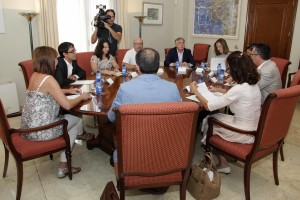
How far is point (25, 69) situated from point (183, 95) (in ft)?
5.72

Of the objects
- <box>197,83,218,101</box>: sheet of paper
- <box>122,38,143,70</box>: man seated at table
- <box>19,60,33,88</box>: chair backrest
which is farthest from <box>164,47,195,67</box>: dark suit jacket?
<box>19,60,33,88</box>: chair backrest

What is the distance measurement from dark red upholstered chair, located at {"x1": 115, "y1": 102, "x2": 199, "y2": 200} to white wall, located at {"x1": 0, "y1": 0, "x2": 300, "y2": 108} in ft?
10.7

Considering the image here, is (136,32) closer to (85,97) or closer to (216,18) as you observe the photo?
(216,18)

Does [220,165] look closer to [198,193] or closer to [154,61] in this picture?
[198,193]

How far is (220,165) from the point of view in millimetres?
2594

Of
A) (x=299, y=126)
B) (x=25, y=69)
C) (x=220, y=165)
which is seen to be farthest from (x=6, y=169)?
(x=299, y=126)

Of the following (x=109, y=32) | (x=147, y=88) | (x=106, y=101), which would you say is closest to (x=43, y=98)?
(x=106, y=101)

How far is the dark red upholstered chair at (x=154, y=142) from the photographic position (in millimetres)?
1482

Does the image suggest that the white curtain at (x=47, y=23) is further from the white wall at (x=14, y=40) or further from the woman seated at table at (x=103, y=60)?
the woman seated at table at (x=103, y=60)

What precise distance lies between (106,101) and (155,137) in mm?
→ 900

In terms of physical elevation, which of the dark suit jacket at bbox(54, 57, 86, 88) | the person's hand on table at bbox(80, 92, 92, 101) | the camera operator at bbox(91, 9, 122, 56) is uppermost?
the camera operator at bbox(91, 9, 122, 56)

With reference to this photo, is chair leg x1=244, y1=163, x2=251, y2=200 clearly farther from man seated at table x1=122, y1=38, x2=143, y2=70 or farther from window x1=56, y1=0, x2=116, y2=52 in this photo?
window x1=56, y1=0, x2=116, y2=52

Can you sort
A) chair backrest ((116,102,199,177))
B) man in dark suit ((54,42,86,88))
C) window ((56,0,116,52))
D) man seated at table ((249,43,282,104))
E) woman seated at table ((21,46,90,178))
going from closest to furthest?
chair backrest ((116,102,199,177)) < woman seated at table ((21,46,90,178)) < man seated at table ((249,43,282,104)) < man in dark suit ((54,42,86,88)) < window ((56,0,116,52))

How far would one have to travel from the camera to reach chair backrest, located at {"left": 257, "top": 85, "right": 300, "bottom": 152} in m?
1.84
